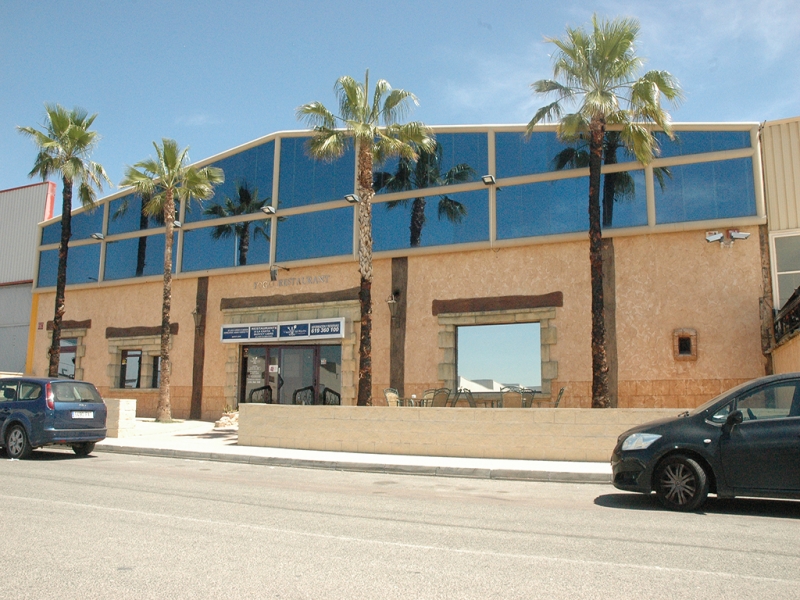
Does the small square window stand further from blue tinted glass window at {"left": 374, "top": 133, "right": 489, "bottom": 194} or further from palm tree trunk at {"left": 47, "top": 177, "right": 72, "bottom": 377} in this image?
palm tree trunk at {"left": 47, "top": 177, "right": 72, "bottom": 377}

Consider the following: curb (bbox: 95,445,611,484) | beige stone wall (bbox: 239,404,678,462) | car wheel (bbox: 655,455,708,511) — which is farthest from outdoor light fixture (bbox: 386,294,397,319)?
car wheel (bbox: 655,455,708,511)

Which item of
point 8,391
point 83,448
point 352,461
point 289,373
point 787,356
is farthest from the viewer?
point 289,373

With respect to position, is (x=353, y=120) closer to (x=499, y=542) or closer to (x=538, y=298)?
(x=538, y=298)

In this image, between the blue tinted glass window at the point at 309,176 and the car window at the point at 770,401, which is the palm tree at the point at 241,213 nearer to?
the blue tinted glass window at the point at 309,176

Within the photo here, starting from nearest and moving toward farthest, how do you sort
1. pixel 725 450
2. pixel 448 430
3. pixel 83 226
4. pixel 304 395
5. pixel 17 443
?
pixel 725 450 → pixel 17 443 → pixel 448 430 → pixel 304 395 → pixel 83 226

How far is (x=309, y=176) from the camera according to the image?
922 inches

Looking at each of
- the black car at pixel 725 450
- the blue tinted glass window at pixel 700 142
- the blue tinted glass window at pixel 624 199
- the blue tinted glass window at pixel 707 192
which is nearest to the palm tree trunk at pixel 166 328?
the blue tinted glass window at pixel 624 199

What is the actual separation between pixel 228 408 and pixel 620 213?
14.0 metres

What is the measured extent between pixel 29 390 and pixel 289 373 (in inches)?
395

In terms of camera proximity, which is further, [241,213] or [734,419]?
[241,213]

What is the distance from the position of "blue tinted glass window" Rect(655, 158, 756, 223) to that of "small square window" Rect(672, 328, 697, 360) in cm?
297

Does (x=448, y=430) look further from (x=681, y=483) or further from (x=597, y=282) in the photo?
(x=681, y=483)

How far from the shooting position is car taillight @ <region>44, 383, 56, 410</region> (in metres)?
13.6

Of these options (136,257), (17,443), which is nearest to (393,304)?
(17,443)
